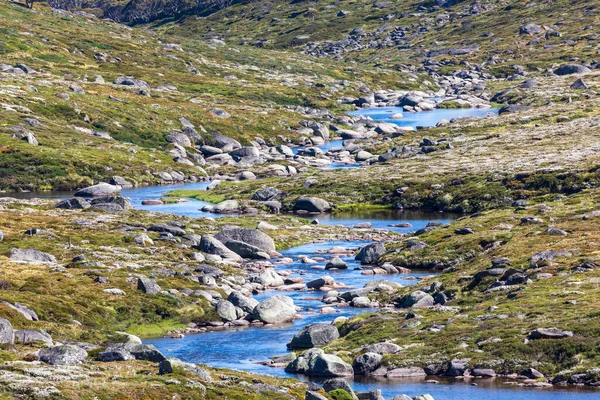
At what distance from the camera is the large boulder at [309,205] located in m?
151

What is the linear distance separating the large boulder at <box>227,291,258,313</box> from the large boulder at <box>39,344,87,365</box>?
1257 inches

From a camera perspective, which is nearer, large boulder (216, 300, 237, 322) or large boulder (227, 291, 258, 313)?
large boulder (216, 300, 237, 322)

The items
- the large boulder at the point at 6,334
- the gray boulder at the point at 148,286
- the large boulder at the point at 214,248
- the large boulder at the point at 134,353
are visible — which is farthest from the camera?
the large boulder at the point at 214,248

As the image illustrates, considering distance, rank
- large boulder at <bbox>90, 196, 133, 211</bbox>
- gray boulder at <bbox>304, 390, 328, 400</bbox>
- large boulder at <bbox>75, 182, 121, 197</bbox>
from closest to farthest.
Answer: gray boulder at <bbox>304, 390, 328, 400</bbox> < large boulder at <bbox>90, 196, 133, 211</bbox> < large boulder at <bbox>75, 182, 121, 197</bbox>

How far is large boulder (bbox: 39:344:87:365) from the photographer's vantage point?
2185 inches

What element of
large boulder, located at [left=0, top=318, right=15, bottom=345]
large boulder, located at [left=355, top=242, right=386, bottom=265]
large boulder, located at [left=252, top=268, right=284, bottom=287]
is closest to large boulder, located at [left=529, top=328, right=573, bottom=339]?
large boulder, located at [left=0, top=318, right=15, bottom=345]

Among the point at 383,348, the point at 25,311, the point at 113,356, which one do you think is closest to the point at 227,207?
the point at 25,311

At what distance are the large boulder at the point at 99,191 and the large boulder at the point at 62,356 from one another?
99497mm

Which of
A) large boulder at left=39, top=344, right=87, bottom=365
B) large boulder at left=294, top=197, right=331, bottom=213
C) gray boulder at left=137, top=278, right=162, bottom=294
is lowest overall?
large boulder at left=294, top=197, right=331, bottom=213

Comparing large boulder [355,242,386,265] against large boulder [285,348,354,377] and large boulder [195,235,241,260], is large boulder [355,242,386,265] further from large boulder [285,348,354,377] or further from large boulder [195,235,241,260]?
large boulder [285,348,354,377]

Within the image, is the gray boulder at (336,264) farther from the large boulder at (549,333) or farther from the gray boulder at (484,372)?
the gray boulder at (484,372)

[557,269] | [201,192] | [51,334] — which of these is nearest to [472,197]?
[201,192]

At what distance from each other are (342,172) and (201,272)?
7766 centimetres

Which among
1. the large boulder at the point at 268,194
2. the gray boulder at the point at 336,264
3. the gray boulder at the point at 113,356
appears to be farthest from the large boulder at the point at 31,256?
the large boulder at the point at 268,194
